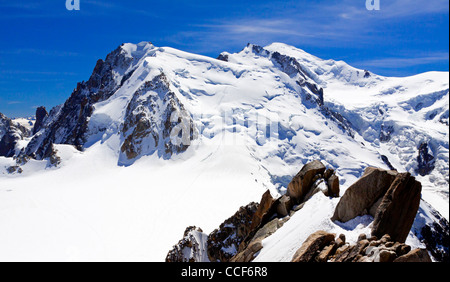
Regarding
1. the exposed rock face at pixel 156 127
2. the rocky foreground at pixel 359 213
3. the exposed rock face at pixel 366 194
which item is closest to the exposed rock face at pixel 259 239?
the rocky foreground at pixel 359 213

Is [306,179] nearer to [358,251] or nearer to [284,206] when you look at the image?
[284,206]

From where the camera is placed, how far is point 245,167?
11869cm

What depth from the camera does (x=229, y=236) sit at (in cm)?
4644

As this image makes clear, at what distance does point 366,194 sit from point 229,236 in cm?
2695

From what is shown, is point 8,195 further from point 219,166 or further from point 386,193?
point 386,193

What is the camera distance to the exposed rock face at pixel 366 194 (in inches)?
877

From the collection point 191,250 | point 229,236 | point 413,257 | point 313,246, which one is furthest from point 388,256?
point 191,250

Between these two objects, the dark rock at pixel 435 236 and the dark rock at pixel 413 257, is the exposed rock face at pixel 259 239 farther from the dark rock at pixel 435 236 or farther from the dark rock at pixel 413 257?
the dark rock at pixel 435 236

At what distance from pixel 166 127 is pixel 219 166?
112ft

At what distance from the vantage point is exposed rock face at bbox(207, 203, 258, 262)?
44.7 metres

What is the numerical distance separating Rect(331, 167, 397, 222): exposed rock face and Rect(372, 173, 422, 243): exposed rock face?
4.67 ft

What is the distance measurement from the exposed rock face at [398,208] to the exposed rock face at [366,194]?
4.67 feet

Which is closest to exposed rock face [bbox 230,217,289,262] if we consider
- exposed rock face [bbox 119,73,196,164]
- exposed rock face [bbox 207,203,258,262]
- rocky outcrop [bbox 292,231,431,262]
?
rocky outcrop [bbox 292,231,431,262]
